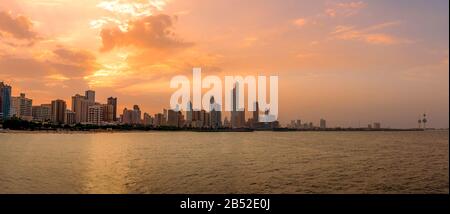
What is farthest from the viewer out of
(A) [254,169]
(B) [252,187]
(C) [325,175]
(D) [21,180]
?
(A) [254,169]

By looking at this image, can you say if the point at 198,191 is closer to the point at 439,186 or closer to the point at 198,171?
the point at 198,171

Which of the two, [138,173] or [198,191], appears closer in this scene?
[198,191]

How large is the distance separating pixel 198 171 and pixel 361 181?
70.3ft

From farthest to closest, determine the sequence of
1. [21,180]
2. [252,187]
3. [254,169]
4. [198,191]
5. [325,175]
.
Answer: [254,169] → [325,175] → [21,180] → [252,187] → [198,191]

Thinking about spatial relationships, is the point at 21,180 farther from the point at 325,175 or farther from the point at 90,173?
the point at 325,175

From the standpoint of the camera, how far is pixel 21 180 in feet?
138
